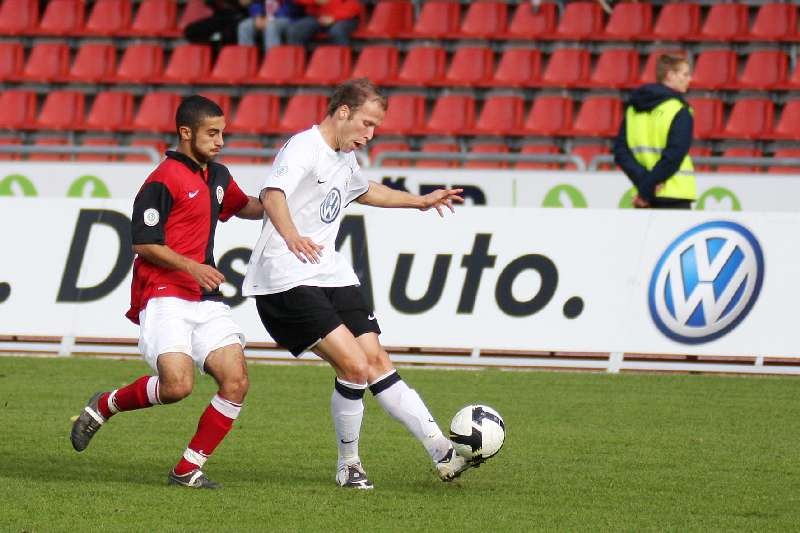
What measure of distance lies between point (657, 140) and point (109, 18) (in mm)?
11802

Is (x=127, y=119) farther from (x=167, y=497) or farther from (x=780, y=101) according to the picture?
(x=167, y=497)

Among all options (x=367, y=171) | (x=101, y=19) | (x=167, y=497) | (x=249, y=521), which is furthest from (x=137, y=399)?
(x=101, y=19)

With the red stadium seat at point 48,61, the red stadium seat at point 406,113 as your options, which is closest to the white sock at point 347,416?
the red stadium seat at point 406,113

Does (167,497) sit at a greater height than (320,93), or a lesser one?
lesser

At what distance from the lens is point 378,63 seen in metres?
19.2

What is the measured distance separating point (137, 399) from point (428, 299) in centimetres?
485

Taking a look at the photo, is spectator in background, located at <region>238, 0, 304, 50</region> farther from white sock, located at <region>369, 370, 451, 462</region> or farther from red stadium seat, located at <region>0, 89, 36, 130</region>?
white sock, located at <region>369, 370, 451, 462</region>

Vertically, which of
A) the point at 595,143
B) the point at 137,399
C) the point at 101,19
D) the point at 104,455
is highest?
the point at 101,19

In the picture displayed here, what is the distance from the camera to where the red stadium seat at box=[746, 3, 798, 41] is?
1817 cm

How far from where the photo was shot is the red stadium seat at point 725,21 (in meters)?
18.4

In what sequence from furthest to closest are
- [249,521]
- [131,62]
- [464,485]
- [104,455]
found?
1. [131,62]
2. [104,455]
3. [464,485]
4. [249,521]

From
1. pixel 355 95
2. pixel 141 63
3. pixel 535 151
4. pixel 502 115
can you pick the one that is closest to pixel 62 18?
pixel 141 63

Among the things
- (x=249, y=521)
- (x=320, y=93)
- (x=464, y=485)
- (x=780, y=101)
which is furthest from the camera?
(x=320, y=93)

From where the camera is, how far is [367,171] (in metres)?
15.0
